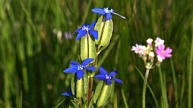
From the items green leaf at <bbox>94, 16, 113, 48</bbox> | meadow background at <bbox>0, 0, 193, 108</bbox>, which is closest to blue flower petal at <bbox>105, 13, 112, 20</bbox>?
green leaf at <bbox>94, 16, 113, 48</bbox>

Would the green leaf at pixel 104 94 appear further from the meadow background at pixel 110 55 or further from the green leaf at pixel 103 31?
the meadow background at pixel 110 55

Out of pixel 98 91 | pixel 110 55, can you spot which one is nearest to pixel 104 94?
pixel 98 91

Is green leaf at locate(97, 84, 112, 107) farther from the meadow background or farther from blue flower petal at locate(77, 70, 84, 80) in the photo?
the meadow background

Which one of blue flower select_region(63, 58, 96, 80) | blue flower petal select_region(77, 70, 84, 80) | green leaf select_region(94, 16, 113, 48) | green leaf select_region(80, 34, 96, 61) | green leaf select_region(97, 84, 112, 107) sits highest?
green leaf select_region(94, 16, 113, 48)

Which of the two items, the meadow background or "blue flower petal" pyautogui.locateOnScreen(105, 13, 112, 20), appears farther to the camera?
the meadow background

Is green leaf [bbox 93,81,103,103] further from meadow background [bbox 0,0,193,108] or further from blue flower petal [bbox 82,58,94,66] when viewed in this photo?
meadow background [bbox 0,0,193,108]

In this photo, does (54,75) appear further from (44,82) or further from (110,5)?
(110,5)

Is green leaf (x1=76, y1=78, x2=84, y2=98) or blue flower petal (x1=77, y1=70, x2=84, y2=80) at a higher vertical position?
blue flower petal (x1=77, y1=70, x2=84, y2=80)

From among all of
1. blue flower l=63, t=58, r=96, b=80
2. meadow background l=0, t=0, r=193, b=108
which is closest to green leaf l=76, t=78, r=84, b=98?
blue flower l=63, t=58, r=96, b=80

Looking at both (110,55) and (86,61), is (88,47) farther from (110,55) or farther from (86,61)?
(110,55)

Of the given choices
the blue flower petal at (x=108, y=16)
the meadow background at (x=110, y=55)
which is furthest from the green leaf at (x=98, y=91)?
the meadow background at (x=110, y=55)
